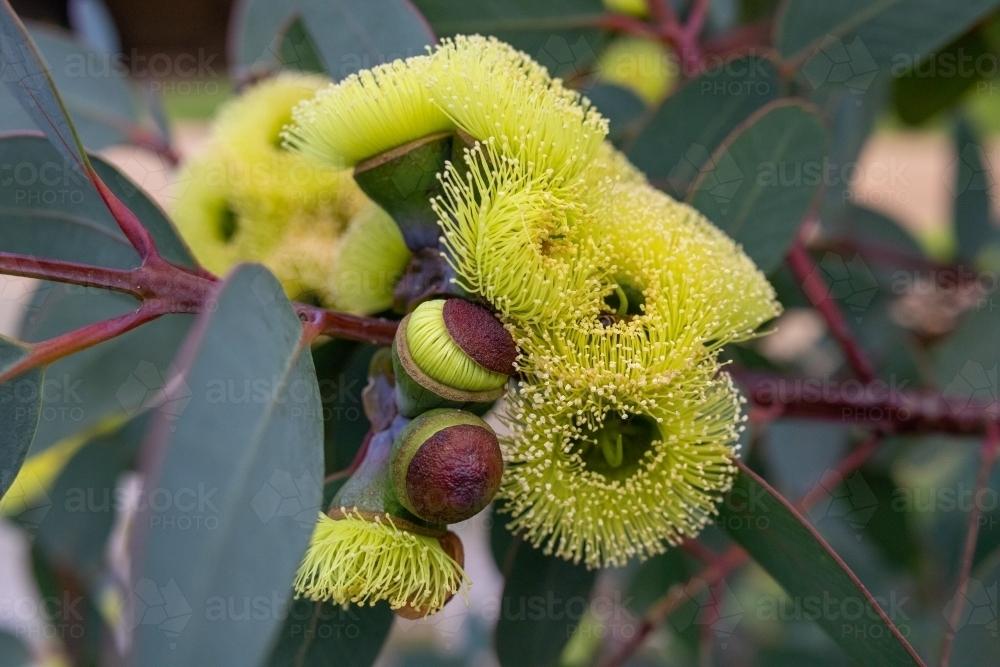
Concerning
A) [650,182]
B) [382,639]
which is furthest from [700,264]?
[382,639]

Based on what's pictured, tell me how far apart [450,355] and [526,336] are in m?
0.08

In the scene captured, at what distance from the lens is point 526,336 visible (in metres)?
0.68

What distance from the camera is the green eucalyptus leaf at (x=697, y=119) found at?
105cm

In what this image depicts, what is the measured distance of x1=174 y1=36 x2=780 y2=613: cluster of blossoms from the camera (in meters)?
0.65

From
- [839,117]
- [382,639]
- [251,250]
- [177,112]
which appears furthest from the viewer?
[177,112]

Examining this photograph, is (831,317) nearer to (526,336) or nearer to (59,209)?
(526,336)

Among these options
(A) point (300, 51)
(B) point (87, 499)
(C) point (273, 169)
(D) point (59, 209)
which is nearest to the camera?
(D) point (59, 209)

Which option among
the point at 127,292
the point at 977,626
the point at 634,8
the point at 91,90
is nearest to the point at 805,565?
the point at 977,626

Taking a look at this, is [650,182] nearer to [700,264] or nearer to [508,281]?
[700,264]

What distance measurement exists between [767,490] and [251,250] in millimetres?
686

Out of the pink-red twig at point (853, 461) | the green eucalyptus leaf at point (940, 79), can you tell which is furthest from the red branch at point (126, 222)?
the green eucalyptus leaf at point (940, 79)

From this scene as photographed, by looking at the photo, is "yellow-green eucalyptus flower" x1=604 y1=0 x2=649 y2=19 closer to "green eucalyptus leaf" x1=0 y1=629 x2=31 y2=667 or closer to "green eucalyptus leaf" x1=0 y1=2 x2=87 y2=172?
"green eucalyptus leaf" x1=0 y1=2 x2=87 y2=172

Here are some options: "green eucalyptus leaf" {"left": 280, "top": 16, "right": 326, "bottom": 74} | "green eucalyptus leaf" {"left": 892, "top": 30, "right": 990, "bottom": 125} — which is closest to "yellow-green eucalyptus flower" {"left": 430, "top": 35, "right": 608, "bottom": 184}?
"green eucalyptus leaf" {"left": 280, "top": 16, "right": 326, "bottom": 74}

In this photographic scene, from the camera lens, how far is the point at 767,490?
725mm
